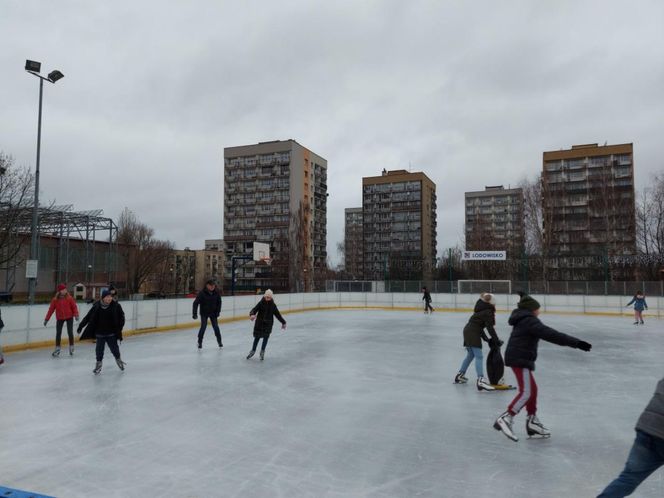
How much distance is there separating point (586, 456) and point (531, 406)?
69 cm

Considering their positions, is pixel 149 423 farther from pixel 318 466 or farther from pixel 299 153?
pixel 299 153

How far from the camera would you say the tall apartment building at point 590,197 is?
137ft

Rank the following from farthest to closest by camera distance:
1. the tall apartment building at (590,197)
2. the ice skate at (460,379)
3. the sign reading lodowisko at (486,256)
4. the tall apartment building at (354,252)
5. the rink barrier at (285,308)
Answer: the tall apartment building at (354,252), the tall apartment building at (590,197), the sign reading lodowisko at (486,256), the rink barrier at (285,308), the ice skate at (460,379)

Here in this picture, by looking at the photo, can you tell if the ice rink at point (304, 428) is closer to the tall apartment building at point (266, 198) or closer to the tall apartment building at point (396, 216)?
the tall apartment building at point (266, 198)

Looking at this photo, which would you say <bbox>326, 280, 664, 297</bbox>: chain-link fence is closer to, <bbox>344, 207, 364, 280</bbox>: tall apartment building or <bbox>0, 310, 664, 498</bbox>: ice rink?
<bbox>0, 310, 664, 498</bbox>: ice rink

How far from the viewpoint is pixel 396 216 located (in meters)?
101

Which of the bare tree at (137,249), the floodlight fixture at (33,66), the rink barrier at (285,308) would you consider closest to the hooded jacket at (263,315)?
the rink barrier at (285,308)

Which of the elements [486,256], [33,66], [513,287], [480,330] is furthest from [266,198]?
[480,330]

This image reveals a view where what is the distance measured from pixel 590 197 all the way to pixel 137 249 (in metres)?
50.7

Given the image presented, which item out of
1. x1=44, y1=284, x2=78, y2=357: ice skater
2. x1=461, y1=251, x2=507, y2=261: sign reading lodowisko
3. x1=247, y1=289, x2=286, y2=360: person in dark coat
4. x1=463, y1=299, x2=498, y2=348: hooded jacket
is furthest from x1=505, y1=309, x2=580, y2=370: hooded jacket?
x1=461, y1=251, x2=507, y2=261: sign reading lodowisko

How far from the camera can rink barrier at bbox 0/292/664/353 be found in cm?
1155

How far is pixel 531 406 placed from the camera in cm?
483

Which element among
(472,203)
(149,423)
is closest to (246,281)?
(149,423)

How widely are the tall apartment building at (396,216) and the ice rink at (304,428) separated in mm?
88175
